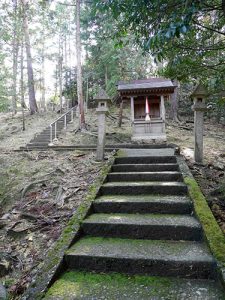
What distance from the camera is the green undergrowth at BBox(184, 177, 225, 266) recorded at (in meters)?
2.95

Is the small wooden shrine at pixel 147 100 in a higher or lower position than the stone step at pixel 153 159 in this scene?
higher

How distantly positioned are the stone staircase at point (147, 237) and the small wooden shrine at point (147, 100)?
705 cm

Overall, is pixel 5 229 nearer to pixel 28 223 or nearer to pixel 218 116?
pixel 28 223

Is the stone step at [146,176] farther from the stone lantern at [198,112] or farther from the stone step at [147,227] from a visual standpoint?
the stone lantern at [198,112]

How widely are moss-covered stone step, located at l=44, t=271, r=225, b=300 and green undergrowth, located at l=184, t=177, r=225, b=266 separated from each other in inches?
13.3

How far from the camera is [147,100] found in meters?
12.1

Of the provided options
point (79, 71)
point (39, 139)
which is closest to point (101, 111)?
point (39, 139)

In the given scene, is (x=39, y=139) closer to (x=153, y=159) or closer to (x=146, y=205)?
(x=153, y=159)

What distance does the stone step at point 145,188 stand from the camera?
4.64 metres

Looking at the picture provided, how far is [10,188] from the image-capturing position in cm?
660

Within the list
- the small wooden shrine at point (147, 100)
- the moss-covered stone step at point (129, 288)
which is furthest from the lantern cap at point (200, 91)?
the small wooden shrine at point (147, 100)

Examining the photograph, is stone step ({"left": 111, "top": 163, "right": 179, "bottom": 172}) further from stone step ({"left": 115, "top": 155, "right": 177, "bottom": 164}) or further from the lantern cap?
the lantern cap

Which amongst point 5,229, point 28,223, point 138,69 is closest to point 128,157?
point 28,223

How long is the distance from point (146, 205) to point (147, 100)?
28.2 ft
